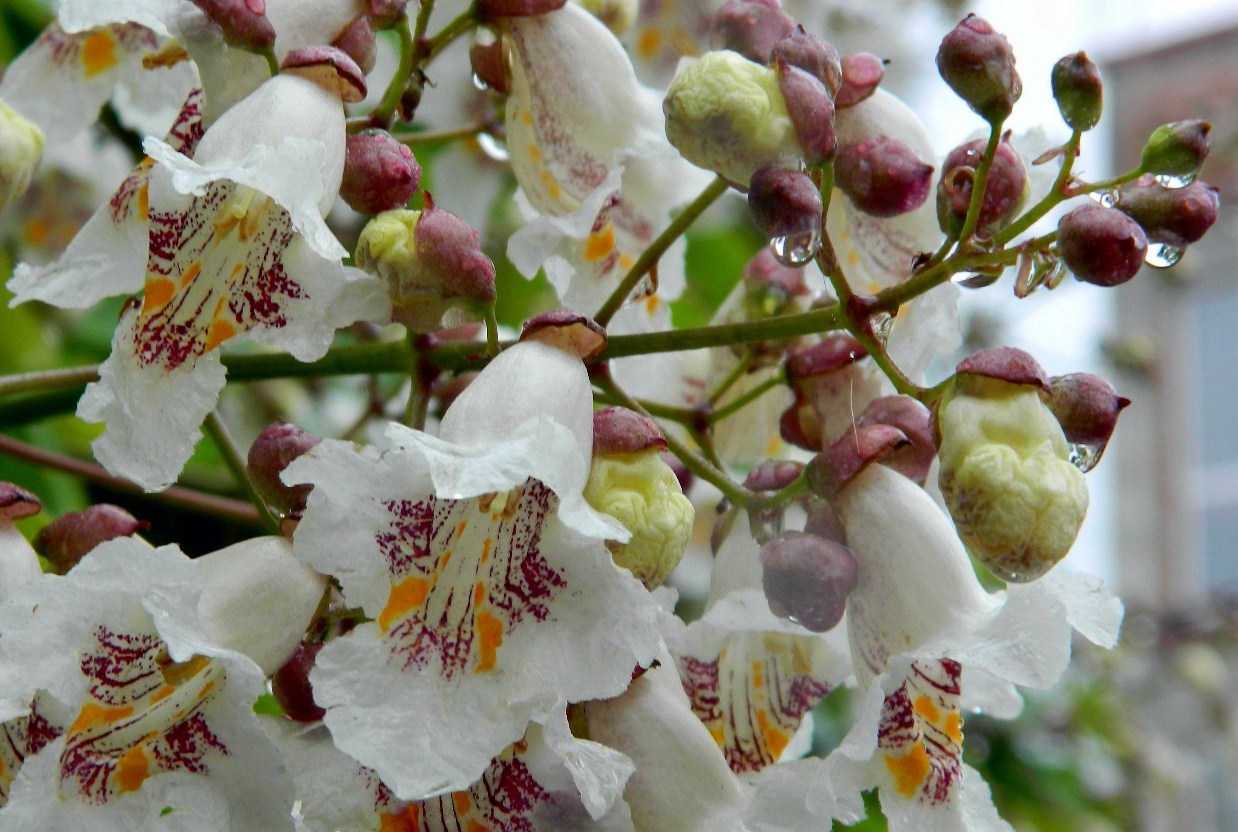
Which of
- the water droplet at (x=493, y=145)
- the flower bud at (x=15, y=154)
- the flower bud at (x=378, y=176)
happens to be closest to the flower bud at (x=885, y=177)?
the flower bud at (x=378, y=176)

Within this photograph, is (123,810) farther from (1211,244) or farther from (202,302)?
(1211,244)

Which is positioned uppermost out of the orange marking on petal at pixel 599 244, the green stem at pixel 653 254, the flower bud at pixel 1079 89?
the flower bud at pixel 1079 89

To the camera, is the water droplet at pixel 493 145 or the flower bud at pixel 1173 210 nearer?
the flower bud at pixel 1173 210

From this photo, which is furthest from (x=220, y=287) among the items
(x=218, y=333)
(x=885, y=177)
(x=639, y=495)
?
(x=885, y=177)

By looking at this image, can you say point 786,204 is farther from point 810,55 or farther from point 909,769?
point 909,769

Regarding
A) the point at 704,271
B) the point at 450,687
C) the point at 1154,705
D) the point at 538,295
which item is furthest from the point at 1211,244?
the point at 450,687

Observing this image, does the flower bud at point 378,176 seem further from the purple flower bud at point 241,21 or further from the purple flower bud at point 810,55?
the purple flower bud at point 810,55

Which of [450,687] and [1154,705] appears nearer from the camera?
[450,687]
